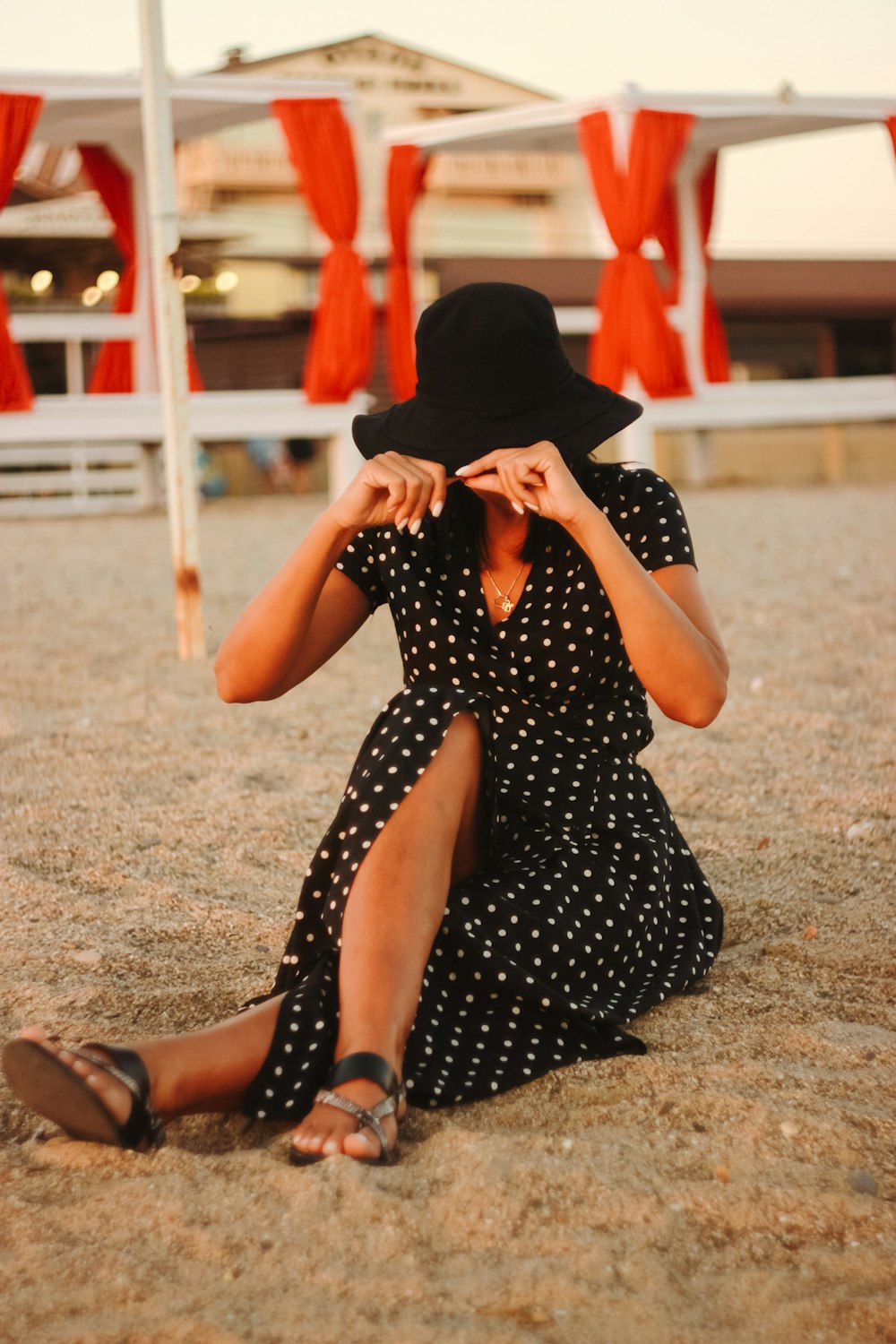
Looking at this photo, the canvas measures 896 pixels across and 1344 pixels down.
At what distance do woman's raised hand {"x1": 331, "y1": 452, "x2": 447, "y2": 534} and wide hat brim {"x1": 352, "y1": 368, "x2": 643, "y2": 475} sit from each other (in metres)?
0.03

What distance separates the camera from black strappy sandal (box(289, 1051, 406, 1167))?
1.58 metres

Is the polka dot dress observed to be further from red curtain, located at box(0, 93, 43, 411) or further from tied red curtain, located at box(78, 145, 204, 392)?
tied red curtain, located at box(78, 145, 204, 392)

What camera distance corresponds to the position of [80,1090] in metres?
1.53

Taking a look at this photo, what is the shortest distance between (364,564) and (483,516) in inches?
8.5

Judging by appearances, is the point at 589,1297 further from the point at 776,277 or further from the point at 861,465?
the point at 776,277

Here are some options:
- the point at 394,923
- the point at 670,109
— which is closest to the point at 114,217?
the point at 670,109

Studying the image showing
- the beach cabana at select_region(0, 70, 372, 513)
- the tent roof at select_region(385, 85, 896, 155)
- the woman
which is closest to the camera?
the woman

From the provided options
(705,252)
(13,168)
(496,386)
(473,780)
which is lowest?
(473,780)

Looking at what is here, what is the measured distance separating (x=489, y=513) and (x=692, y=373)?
363 inches

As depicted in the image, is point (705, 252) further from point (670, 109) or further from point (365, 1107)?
point (365, 1107)

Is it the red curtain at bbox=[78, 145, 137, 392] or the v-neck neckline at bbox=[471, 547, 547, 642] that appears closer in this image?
the v-neck neckline at bbox=[471, 547, 547, 642]

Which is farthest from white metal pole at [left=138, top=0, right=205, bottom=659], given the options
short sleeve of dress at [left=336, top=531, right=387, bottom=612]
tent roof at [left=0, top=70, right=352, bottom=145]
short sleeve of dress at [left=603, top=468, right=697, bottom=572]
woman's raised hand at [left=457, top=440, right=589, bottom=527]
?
tent roof at [left=0, top=70, right=352, bottom=145]

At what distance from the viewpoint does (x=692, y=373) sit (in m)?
10.9

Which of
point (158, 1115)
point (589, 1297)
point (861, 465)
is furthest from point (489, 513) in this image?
point (861, 465)
